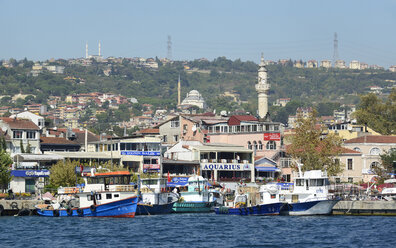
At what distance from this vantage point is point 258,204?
7444cm

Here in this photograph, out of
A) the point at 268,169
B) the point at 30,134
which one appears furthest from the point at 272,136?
the point at 30,134

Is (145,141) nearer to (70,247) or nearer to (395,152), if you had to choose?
(395,152)

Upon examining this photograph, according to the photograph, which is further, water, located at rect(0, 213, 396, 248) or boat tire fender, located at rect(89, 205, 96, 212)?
boat tire fender, located at rect(89, 205, 96, 212)

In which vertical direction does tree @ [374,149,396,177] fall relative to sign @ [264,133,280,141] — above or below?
below

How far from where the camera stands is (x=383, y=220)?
220 ft

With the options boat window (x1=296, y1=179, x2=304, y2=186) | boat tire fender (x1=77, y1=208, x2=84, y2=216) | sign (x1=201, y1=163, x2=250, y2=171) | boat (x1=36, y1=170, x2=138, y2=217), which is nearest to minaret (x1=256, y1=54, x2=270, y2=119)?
sign (x1=201, y1=163, x2=250, y2=171)

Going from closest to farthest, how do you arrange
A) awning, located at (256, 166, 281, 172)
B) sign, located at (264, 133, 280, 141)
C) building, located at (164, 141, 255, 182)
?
building, located at (164, 141, 255, 182), awning, located at (256, 166, 281, 172), sign, located at (264, 133, 280, 141)

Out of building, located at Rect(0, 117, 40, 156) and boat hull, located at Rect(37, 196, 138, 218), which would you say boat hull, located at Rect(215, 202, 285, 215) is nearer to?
boat hull, located at Rect(37, 196, 138, 218)

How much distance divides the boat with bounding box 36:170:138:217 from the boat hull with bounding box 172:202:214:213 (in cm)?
854

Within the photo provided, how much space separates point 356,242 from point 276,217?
61.3ft

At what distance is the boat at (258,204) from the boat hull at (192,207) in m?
3.04

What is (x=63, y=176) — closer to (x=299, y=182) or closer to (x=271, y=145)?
(x=299, y=182)

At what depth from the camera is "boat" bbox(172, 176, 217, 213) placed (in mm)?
79438

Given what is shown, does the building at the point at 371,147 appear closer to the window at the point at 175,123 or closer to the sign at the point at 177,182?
the window at the point at 175,123
